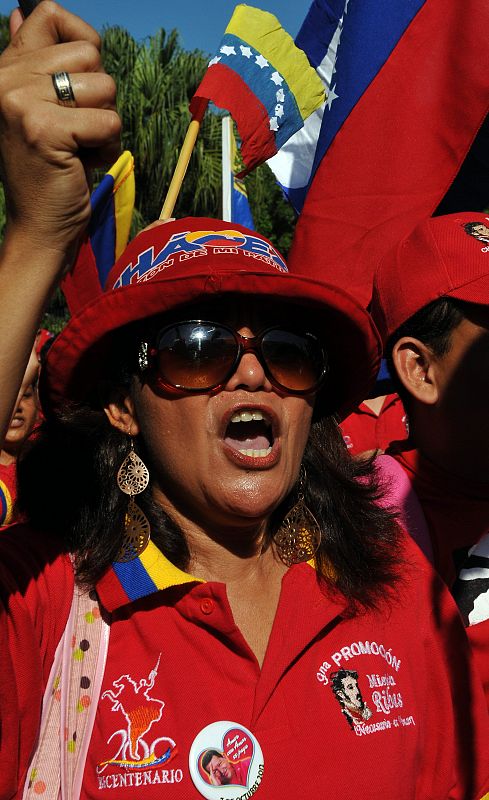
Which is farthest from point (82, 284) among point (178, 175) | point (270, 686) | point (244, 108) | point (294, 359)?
point (270, 686)

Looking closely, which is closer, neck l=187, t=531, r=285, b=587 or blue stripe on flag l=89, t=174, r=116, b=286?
neck l=187, t=531, r=285, b=587

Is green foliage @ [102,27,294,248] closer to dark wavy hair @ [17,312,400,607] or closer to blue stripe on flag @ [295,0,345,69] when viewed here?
blue stripe on flag @ [295,0,345,69]

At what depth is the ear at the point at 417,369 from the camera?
2.35 m

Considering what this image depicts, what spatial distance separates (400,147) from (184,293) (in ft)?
7.18

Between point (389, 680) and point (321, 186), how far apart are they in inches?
97.5

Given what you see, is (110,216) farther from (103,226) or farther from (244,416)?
(244,416)

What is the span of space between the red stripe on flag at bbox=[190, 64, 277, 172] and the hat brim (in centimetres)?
204

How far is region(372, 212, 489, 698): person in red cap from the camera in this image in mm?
2258

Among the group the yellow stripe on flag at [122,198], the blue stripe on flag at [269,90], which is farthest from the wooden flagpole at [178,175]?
the yellow stripe on flag at [122,198]

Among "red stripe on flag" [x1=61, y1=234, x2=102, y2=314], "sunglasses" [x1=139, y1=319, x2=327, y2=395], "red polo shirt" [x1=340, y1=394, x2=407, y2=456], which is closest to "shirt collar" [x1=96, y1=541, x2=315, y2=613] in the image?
"sunglasses" [x1=139, y1=319, x2=327, y2=395]

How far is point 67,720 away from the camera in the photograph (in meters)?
1.68

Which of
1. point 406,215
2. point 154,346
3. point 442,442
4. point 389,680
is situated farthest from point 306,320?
point 406,215

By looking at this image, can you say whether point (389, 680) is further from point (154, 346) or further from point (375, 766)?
point (154, 346)

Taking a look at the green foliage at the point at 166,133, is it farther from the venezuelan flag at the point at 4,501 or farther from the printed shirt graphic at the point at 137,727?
the printed shirt graphic at the point at 137,727
